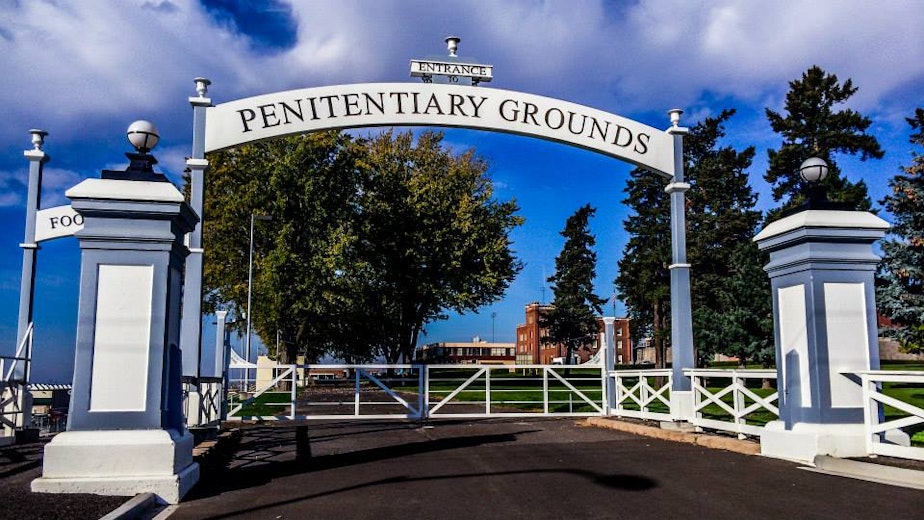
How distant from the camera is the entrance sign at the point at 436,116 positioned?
12.0 meters

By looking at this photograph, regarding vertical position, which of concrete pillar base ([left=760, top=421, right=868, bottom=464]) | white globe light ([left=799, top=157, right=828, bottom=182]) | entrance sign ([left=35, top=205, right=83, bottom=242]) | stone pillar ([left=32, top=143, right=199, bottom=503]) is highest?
entrance sign ([left=35, top=205, right=83, bottom=242])

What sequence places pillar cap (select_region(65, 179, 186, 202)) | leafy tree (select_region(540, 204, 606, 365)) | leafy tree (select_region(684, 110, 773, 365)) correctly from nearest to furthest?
pillar cap (select_region(65, 179, 186, 202)), leafy tree (select_region(684, 110, 773, 365)), leafy tree (select_region(540, 204, 606, 365))

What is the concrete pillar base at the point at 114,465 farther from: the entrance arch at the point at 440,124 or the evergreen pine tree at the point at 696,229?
the evergreen pine tree at the point at 696,229

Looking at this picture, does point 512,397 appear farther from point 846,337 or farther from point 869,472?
point 869,472

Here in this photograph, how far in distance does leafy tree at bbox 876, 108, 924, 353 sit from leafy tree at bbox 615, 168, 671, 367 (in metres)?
23.1

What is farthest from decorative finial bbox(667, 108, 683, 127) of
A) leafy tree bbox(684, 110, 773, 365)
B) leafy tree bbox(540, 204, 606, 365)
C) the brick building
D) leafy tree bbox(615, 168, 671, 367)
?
the brick building

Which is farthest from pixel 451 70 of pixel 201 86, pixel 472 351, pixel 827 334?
pixel 472 351

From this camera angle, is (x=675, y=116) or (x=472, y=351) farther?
(x=472, y=351)

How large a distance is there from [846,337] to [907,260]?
64.1 feet

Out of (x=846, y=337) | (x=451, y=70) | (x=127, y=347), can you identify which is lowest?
(x=127, y=347)

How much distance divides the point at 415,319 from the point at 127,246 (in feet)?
106

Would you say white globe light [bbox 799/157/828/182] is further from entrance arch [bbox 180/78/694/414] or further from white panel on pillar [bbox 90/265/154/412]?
white panel on pillar [bbox 90/265/154/412]

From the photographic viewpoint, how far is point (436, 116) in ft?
41.3

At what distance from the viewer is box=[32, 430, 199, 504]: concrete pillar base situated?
6855 mm
